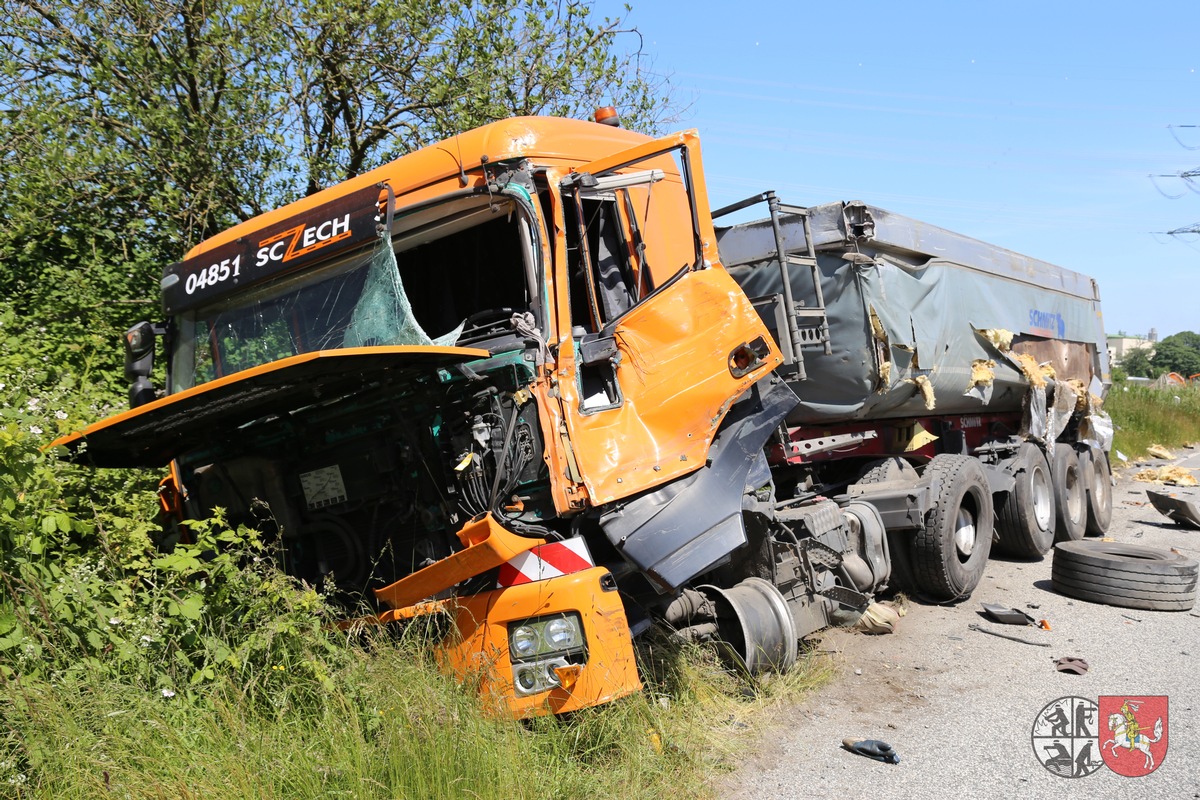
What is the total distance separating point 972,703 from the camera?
16.3 feet

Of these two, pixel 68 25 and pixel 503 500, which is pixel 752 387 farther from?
pixel 68 25

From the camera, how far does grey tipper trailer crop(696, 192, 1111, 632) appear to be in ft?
20.4

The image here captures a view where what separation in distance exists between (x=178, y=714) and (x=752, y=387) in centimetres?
300

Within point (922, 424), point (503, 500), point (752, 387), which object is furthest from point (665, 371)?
point (922, 424)

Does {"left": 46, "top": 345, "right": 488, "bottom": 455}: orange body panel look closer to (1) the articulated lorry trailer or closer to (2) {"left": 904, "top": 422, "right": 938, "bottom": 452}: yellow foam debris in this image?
(1) the articulated lorry trailer

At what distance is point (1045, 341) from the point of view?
980 centimetres

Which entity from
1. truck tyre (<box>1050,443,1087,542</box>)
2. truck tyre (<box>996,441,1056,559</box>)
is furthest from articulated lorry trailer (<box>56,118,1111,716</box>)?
truck tyre (<box>1050,443,1087,542</box>)

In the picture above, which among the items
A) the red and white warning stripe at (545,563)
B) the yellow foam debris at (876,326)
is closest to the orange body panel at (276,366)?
the red and white warning stripe at (545,563)

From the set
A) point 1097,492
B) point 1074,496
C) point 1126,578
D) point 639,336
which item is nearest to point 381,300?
point 639,336

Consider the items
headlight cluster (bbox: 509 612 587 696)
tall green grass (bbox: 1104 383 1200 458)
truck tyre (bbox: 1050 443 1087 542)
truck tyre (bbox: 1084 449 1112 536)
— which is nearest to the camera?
headlight cluster (bbox: 509 612 587 696)

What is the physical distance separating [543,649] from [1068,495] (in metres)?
8.11

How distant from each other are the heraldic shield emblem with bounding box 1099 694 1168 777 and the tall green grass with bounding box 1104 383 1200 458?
603 inches

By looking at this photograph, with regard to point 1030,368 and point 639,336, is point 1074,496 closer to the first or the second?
point 1030,368

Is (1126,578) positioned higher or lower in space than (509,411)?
lower
